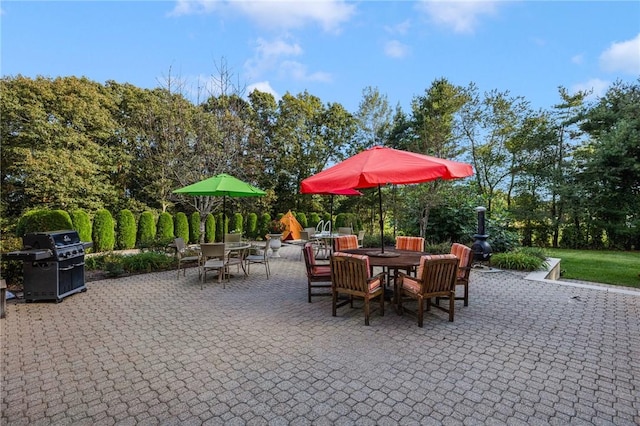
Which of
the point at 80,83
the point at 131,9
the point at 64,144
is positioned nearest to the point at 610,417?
the point at 131,9

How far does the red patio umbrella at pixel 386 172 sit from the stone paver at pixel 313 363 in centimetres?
174

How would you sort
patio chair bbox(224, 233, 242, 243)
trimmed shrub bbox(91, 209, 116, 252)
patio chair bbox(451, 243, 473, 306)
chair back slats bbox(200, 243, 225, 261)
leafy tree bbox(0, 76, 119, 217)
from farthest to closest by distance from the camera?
leafy tree bbox(0, 76, 119, 217), trimmed shrub bbox(91, 209, 116, 252), patio chair bbox(224, 233, 242, 243), chair back slats bbox(200, 243, 225, 261), patio chair bbox(451, 243, 473, 306)

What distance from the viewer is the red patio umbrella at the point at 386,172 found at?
3.71 meters

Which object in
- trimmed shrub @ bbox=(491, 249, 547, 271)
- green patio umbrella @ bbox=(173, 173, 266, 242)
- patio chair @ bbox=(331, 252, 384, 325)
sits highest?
green patio umbrella @ bbox=(173, 173, 266, 242)

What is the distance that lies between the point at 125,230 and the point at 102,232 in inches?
31.9

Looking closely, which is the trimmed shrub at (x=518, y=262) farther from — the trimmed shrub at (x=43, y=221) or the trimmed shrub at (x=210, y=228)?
the trimmed shrub at (x=210, y=228)

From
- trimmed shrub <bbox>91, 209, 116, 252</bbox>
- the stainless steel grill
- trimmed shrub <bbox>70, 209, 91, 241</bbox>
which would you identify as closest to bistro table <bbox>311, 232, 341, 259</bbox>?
the stainless steel grill

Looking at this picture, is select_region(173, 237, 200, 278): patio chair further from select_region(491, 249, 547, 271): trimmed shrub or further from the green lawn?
the green lawn

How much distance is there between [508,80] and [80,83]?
63.7 feet

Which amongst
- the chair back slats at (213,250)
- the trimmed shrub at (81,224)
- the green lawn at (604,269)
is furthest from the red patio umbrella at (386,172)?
the trimmed shrub at (81,224)

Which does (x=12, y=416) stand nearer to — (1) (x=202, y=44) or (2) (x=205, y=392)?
(2) (x=205, y=392)

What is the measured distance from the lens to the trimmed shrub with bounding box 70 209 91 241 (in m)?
9.84

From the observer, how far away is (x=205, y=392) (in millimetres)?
2385

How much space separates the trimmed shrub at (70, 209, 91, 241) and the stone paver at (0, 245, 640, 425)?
6046 mm
